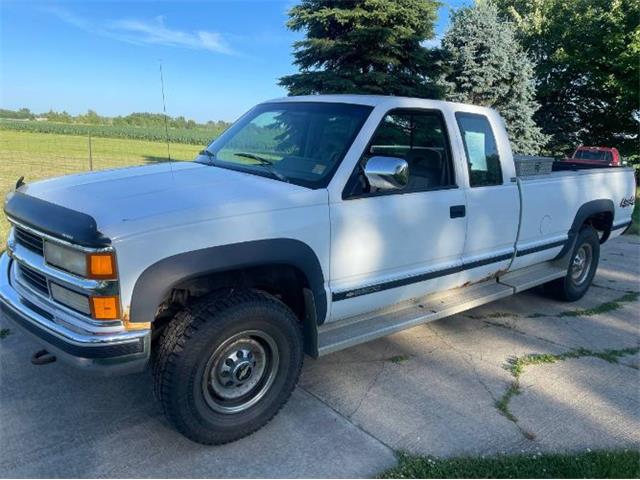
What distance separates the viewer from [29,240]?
310 cm

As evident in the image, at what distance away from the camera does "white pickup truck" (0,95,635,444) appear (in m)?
2.69

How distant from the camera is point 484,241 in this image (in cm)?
441

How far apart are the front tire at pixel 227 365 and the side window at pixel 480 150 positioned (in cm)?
207

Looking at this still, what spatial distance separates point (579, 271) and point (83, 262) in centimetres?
532

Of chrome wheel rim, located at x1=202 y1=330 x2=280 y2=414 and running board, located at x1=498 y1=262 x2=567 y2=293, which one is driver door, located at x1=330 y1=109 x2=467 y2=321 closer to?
chrome wheel rim, located at x1=202 y1=330 x2=280 y2=414

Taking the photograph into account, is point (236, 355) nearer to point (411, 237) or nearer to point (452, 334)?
point (411, 237)

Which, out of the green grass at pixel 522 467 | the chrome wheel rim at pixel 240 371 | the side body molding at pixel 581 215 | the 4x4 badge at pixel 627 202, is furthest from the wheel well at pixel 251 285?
the 4x4 badge at pixel 627 202

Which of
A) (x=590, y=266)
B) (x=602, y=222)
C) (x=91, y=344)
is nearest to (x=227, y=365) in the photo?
(x=91, y=344)

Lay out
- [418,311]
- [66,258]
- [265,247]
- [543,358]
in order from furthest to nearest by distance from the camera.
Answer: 1. [543,358]
2. [418,311]
3. [265,247]
4. [66,258]

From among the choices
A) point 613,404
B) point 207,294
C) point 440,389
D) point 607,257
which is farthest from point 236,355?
point 607,257

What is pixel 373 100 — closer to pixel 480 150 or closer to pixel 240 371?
pixel 480 150

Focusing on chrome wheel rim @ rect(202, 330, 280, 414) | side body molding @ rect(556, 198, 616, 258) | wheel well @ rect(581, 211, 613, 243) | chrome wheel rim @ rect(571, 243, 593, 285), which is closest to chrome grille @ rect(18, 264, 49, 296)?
chrome wheel rim @ rect(202, 330, 280, 414)

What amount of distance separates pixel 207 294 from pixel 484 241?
246 centimetres

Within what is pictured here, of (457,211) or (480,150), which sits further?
(480,150)
